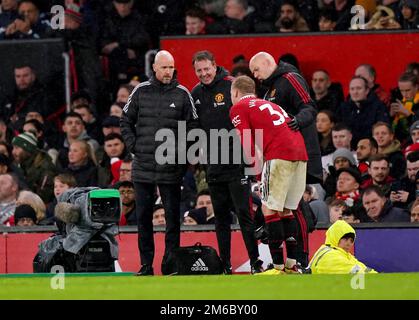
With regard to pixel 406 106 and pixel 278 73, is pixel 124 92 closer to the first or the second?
pixel 406 106

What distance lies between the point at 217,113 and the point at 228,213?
40.0 inches

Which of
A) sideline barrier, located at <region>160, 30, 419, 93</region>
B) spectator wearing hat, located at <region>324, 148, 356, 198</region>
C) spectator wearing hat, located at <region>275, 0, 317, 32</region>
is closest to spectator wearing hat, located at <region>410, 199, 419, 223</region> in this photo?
spectator wearing hat, located at <region>324, 148, 356, 198</region>

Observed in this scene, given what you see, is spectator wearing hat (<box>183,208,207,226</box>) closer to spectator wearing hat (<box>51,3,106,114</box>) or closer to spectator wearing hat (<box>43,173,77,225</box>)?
spectator wearing hat (<box>43,173,77,225</box>)

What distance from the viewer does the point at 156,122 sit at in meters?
15.8

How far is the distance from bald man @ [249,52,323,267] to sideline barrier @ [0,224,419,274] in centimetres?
173

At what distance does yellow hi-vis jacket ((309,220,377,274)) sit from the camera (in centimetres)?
1541

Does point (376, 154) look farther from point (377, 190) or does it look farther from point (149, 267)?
point (149, 267)

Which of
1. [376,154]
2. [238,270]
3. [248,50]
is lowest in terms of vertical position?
[238,270]

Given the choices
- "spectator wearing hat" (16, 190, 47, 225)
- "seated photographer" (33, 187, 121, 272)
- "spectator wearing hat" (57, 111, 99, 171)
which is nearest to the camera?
"seated photographer" (33, 187, 121, 272)
